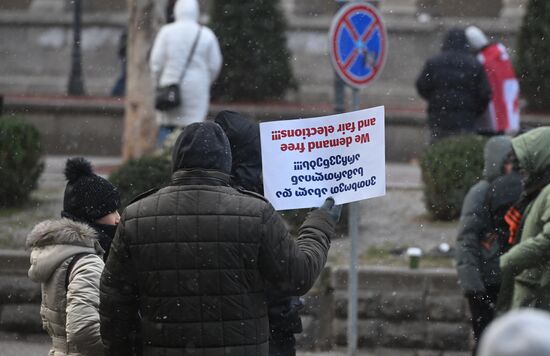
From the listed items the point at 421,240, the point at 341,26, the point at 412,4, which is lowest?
the point at 421,240

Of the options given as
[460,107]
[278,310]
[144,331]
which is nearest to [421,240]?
[460,107]

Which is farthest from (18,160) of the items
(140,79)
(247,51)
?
(247,51)

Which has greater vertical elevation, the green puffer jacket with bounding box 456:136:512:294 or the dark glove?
the dark glove

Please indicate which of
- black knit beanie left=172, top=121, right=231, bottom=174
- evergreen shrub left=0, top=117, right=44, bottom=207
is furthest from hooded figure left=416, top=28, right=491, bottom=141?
black knit beanie left=172, top=121, right=231, bottom=174

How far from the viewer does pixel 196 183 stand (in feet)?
13.4

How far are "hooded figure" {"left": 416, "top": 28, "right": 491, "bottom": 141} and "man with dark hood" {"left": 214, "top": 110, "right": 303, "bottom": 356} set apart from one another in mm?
6933

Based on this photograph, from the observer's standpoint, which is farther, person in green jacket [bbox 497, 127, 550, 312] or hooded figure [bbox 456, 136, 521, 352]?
hooded figure [bbox 456, 136, 521, 352]

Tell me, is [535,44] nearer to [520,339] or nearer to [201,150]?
[201,150]

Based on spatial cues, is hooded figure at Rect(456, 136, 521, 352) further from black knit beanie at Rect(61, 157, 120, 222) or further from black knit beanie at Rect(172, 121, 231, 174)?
black knit beanie at Rect(172, 121, 231, 174)

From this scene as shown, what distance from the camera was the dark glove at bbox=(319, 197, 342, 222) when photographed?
452 cm

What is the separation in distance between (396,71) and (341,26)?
11.7 metres

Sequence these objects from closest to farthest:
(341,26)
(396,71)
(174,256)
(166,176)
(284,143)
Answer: (174,256) → (284,143) → (341,26) → (166,176) → (396,71)

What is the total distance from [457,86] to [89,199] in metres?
7.33

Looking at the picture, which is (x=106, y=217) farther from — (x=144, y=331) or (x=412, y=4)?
(x=412, y=4)
